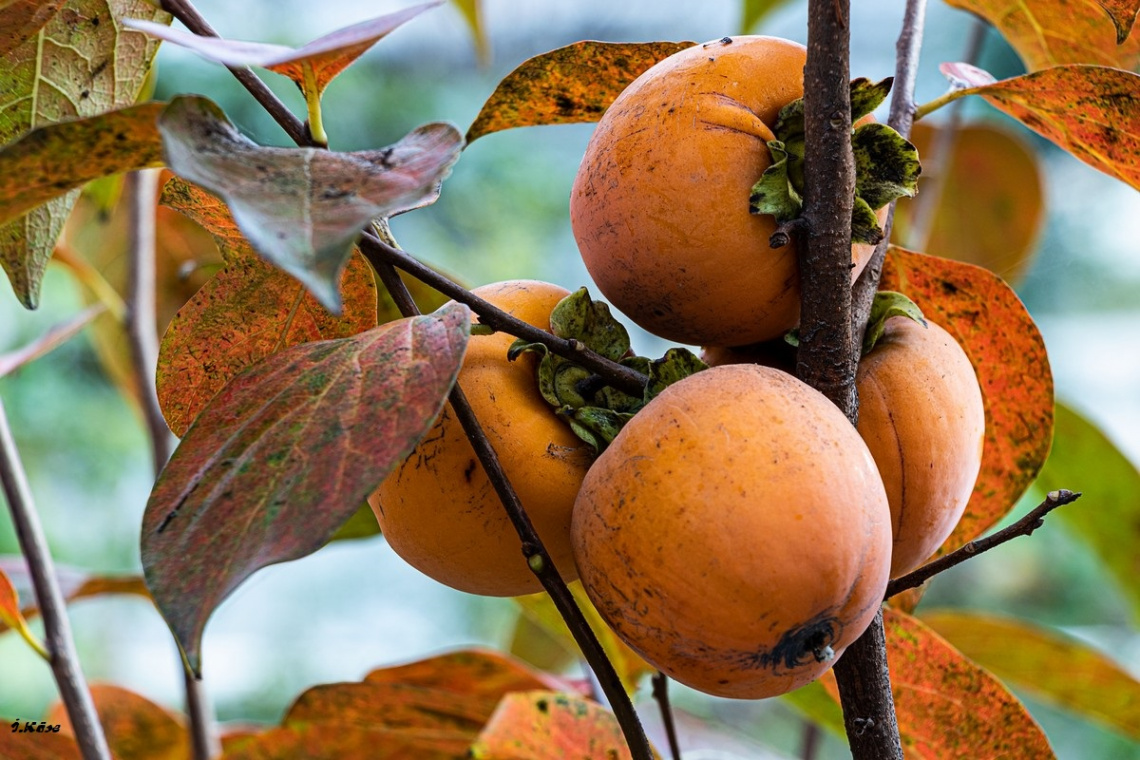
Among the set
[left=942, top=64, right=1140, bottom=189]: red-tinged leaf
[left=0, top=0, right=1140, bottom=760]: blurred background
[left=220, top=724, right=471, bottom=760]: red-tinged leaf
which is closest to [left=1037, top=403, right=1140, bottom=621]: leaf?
[left=942, top=64, right=1140, bottom=189]: red-tinged leaf

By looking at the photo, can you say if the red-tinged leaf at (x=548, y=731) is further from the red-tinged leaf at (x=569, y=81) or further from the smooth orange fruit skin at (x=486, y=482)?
the red-tinged leaf at (x=569, y=81)

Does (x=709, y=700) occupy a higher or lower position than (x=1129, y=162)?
lower

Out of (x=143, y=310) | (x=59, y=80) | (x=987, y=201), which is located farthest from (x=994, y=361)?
(x=987, y=201)

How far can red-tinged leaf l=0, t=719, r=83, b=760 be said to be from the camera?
759 millimetres

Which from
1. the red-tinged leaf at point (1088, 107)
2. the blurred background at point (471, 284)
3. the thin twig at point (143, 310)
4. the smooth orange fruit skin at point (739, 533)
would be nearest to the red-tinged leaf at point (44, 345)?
the thin twig at point (143, 310)

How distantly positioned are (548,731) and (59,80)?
459 mm

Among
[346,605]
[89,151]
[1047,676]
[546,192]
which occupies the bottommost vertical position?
[346,605]

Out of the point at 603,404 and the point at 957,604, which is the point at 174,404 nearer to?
the point at 603,404

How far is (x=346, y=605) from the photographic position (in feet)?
13.6

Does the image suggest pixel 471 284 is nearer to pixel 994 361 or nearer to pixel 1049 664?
pixel 1049 664

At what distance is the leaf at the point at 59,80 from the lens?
509mm

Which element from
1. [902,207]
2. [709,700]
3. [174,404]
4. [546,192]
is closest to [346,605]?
[709,700]

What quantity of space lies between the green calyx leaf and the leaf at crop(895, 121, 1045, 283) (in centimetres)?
87

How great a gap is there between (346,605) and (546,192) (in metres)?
2.01
